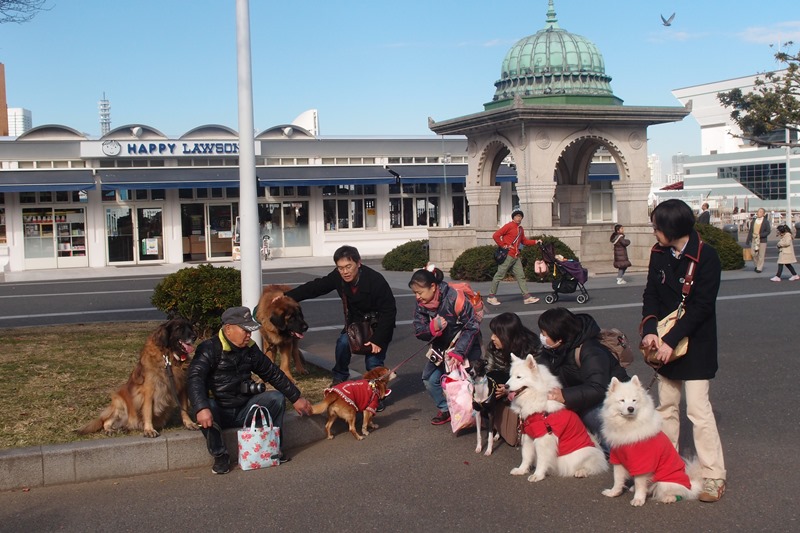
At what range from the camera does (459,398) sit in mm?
7102

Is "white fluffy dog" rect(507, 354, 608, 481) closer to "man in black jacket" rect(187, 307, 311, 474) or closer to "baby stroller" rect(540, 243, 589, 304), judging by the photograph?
"man in black jacket" rect(187, 307, 311, 474)

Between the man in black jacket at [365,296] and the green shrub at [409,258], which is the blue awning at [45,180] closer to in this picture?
the green shrub at [409,258]

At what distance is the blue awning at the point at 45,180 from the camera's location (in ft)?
99.4

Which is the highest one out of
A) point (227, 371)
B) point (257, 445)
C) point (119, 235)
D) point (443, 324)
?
point (119, 235)

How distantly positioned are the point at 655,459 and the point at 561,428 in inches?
30.1

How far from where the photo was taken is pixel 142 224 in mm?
33594

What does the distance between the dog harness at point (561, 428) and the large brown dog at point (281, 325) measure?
3.00 m

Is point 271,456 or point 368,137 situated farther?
point 368,137

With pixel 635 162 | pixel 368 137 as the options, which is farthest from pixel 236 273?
pixel 368 137

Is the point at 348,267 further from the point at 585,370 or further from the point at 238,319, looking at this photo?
the point at 585,370

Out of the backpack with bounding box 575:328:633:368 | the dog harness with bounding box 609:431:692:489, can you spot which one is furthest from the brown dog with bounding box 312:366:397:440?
the dog harness with bounding box 609:431:692:489

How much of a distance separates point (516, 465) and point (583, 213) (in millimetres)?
22077

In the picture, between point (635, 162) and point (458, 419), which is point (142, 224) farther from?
point (458, 419)

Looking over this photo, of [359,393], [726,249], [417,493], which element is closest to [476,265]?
[726,249]
